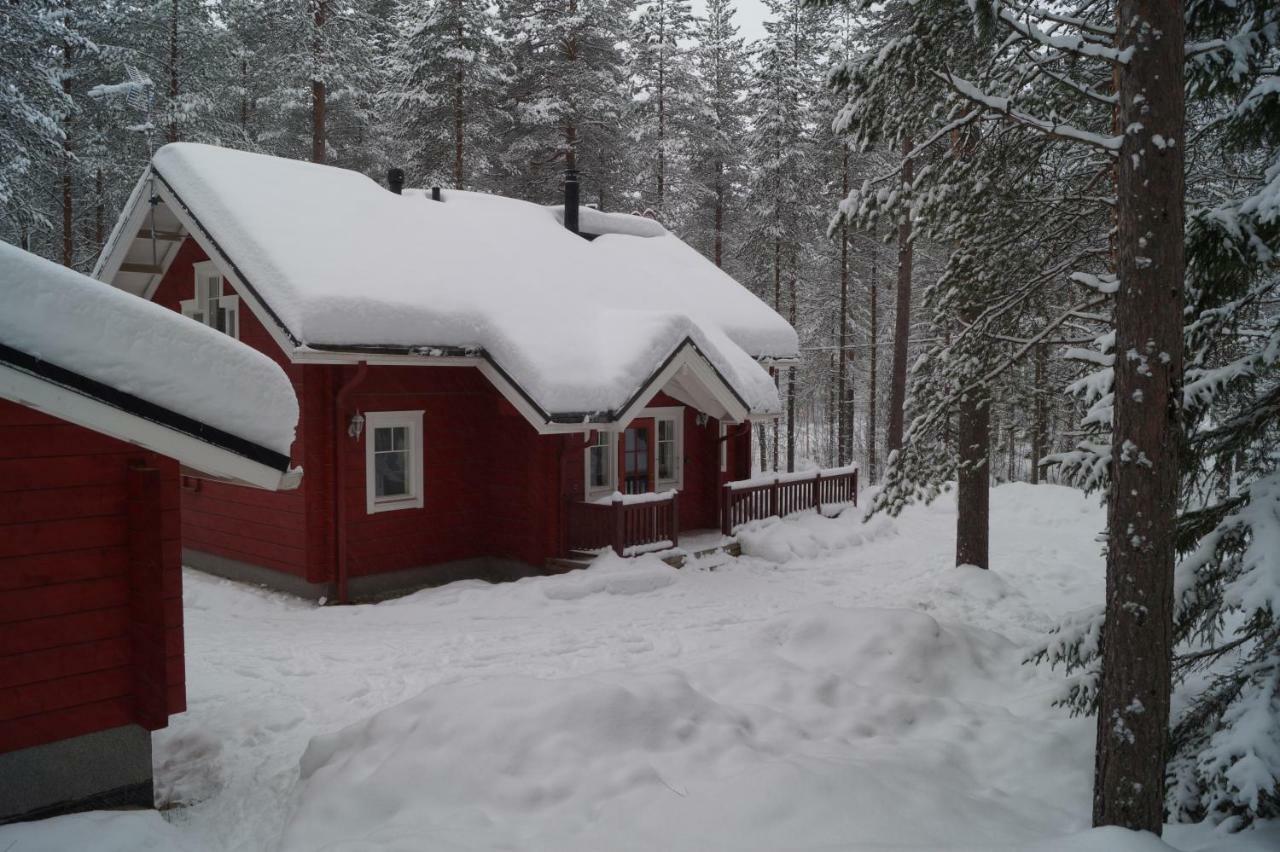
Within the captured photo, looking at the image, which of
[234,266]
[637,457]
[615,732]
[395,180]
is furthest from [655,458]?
[615,732]

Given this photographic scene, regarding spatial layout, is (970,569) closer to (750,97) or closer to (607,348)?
(607,348)

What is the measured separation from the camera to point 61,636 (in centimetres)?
517

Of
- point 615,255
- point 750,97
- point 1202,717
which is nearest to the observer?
point 1202,717

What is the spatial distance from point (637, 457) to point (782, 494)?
11.2 ft

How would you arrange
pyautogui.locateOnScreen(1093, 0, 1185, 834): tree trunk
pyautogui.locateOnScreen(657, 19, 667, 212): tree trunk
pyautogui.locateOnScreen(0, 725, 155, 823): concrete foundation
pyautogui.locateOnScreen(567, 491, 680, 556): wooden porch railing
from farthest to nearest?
pyautogui.locateOnScreen(657, 19, 667, 212): tree trunk < pyautogui.locateOnScreen(567, 491, 680, 556): wooden porch railing < pyautogui.locateOnScreen(0, 725, 155, 823): concrete foundation < pyautogui.locateOnScreen(1093, 0, 1185, 834): tree trunk

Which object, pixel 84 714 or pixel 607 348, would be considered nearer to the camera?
pixel 84 714

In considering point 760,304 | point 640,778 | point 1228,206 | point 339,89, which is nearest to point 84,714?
point 640,778

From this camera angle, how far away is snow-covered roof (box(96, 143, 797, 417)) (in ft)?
35.4

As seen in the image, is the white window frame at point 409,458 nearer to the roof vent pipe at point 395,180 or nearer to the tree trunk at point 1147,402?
the roof vent pipe at point 395,180

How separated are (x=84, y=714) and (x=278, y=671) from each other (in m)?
3.03

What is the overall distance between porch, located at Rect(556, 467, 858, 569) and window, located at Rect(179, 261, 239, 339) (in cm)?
592

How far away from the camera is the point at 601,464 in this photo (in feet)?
45.6

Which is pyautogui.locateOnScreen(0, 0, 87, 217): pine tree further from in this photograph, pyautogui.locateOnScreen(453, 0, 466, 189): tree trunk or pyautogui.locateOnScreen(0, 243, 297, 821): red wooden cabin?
pyautogui.locateOnScreen(0, 243, 297, 821): red wooden cabin

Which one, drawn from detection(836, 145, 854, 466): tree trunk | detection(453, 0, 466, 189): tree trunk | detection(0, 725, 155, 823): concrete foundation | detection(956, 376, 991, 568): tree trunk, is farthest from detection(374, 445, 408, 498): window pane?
detection(836, 145, 854, 466): tree trunk
